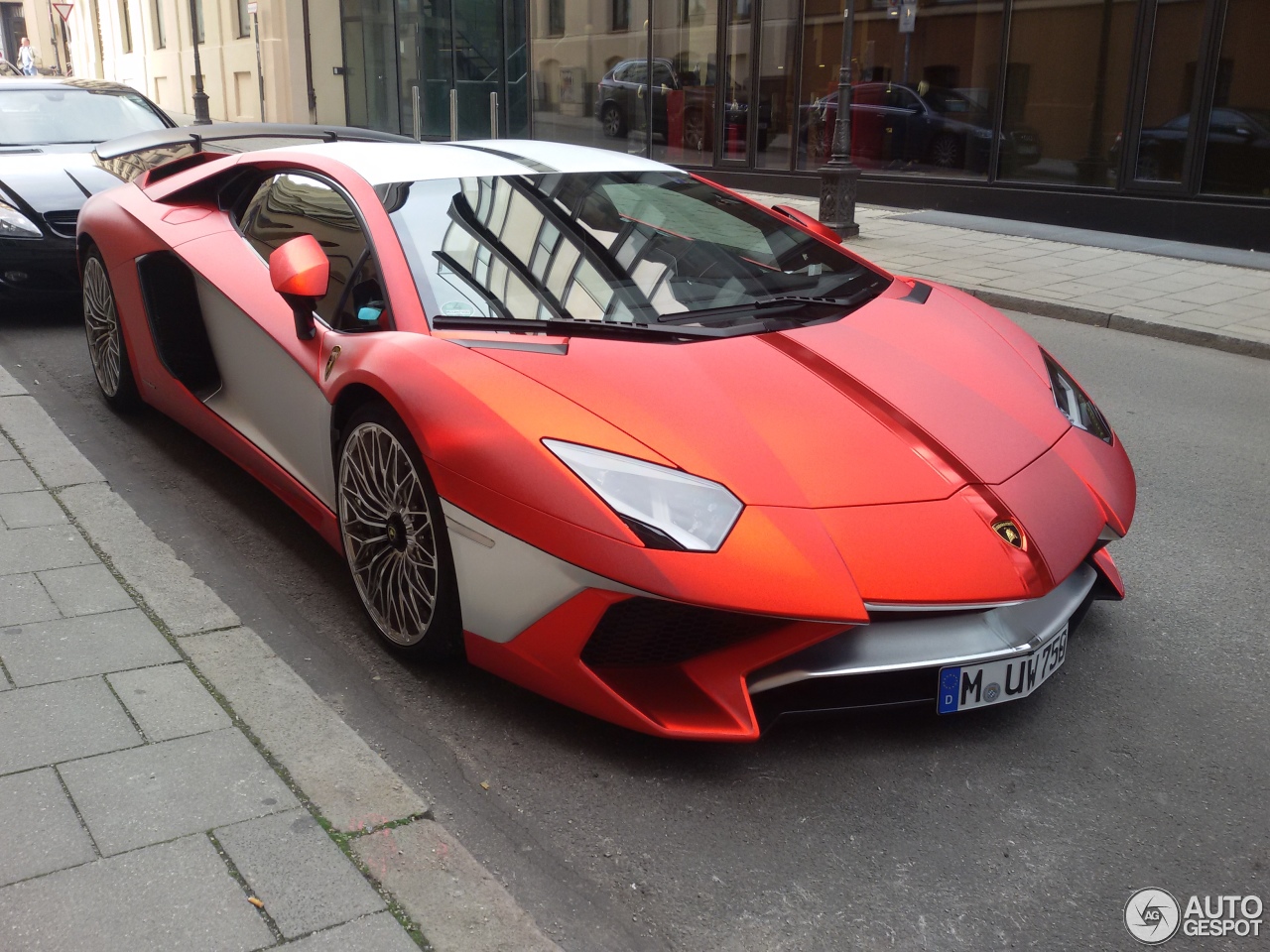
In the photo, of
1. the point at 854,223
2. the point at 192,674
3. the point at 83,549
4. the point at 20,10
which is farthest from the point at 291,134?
the point at 20,10

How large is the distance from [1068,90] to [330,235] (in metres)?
10.5

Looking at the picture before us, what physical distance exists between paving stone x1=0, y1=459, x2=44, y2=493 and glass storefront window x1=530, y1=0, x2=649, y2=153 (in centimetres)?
1391

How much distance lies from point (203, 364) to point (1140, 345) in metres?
5.89

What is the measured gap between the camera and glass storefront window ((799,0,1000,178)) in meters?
13.0

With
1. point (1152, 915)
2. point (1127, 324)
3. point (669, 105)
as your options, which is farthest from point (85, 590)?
point (669, 105)

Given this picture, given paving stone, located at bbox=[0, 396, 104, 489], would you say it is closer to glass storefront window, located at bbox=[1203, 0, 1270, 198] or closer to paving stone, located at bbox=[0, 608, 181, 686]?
paving stone, located at bbox=[0, 608, 181, 686]

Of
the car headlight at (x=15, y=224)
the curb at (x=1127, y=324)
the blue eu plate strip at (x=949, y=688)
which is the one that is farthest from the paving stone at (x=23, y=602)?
the curb at (x=1127, y=324)

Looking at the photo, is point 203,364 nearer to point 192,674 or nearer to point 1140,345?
point 192,674

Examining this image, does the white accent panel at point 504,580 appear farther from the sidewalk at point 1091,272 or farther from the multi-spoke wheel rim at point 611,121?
the multi-spoke wheel rim at point 611,121

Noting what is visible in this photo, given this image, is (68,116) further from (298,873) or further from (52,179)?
(298,873)

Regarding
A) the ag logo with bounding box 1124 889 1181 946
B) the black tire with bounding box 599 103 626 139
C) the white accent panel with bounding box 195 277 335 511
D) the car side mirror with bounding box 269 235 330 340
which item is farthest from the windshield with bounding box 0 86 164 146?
the black tire with bounding box 599 103 626 139

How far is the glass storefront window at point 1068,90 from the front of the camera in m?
11.8

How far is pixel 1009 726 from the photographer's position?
114 inches

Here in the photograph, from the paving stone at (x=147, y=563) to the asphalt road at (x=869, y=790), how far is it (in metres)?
0.12
